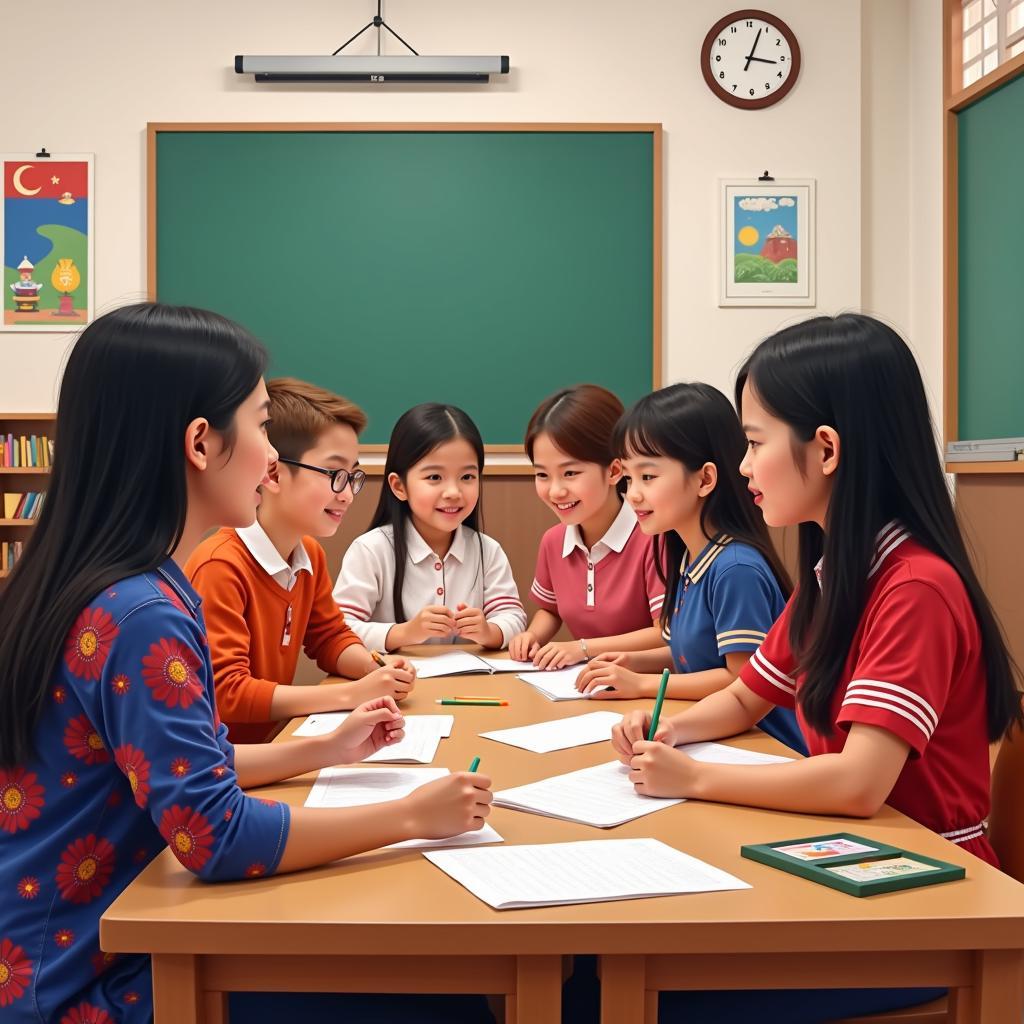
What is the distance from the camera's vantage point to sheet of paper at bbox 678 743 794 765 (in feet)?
4.36

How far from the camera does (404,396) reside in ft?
13.3

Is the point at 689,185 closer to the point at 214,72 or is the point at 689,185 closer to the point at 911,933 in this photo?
the point at 214,72

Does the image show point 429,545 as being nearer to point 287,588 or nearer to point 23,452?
point 287,588

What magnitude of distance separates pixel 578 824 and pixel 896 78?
12.8ft

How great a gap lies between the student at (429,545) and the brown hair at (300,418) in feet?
1.78

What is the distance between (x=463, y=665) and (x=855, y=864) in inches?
50.1

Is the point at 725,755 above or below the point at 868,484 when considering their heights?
below

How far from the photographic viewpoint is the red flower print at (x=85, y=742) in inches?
37.7

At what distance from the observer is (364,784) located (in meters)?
1.23

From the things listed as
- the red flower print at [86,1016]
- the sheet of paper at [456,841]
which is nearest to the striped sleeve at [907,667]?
the sheet of paper at [456,841]

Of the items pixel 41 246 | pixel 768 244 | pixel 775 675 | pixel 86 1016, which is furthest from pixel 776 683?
pixel 41 246

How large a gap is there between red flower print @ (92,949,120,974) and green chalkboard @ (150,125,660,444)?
315 cm

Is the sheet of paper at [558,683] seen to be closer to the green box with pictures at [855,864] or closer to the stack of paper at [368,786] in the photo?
the stack of paper at [368,786]

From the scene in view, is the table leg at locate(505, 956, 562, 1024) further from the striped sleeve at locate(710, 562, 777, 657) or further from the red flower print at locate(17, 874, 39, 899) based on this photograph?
the striped sleeve at locate(710, 562, 777, 657)
